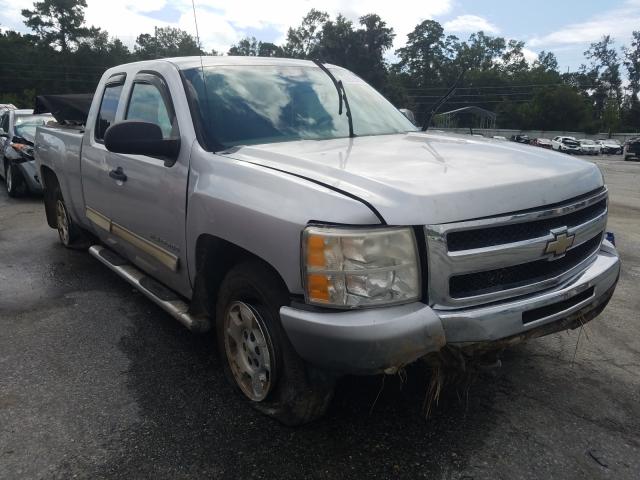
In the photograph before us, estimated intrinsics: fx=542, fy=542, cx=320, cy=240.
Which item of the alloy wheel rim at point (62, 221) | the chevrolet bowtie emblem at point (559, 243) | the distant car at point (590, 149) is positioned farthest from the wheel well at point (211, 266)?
the distant car at point (590, 149)

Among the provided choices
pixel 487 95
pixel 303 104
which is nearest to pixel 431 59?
pixel 487 95

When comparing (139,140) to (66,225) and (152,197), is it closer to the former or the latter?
(152,197)

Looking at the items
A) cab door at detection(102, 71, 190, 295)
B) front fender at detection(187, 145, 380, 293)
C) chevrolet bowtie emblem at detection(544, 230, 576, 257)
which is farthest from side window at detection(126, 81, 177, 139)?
chevrolet bowtie emblem at detection(544, 230, 576, 257)

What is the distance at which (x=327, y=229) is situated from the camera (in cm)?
212

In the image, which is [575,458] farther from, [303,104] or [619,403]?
[303,104]

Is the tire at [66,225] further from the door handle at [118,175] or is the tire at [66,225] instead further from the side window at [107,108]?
the door handle at [118,175]

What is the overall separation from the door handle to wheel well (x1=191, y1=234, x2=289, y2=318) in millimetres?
1109

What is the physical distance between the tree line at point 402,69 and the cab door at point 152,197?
57449 mm

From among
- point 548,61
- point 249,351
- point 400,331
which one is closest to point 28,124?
point 249,351

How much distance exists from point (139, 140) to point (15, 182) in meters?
8.69

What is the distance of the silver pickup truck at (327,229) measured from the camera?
2.12 metres

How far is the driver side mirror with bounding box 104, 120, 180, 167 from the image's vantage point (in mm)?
2928

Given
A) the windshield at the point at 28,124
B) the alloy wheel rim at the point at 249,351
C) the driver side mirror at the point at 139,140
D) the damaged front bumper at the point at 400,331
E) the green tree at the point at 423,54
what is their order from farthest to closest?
the green tree at the point at 423,54 < the windshield at the point at 28,124 < the driver side mirror at the point at 139,140 < the alloy wheel rim at the point at 249,351 < the damaged front bumper at the point at 400,331

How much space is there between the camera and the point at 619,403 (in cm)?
296
